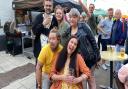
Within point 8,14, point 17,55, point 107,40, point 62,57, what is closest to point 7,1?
point 8,14

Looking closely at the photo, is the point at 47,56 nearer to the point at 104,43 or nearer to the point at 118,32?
the point at 118,32

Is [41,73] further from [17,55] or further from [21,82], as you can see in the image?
[17,55]

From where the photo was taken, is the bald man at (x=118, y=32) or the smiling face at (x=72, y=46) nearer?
the smiling face at (x=72, y=46)

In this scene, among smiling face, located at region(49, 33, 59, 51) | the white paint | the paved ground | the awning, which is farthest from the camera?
the white paint

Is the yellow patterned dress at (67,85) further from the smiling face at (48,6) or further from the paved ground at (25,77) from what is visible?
the paved ground at (25,77)

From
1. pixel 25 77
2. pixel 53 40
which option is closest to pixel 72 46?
pixel 53 40

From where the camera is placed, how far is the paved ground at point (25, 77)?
6.23 m

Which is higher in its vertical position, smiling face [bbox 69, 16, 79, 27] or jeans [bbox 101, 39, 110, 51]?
smiling face [bbox 69, 16, 79, 27]

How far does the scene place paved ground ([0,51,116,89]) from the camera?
20.4 feet

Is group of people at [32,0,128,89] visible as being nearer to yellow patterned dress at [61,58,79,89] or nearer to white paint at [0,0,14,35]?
yellow patterned dress at [61,58,79,89]

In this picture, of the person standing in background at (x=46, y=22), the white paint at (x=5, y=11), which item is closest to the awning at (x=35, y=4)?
the white paint at (x=5, y=11)

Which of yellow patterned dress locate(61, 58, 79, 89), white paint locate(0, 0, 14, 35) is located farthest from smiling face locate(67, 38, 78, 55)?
white paint locate(0, 0, 14, 35)

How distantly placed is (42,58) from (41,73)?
0.25 metres

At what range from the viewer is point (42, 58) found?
361 cm
